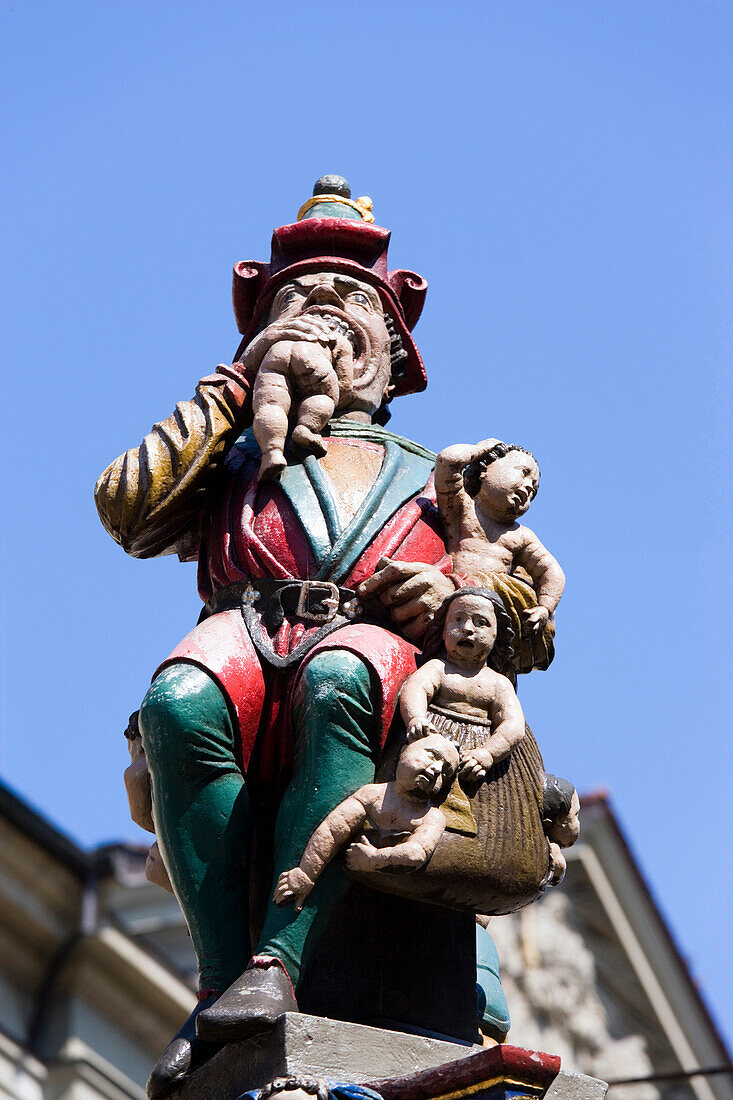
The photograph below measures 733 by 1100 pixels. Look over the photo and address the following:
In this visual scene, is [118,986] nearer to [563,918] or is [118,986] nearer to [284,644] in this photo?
[563,918]

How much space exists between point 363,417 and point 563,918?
9297 millimetres

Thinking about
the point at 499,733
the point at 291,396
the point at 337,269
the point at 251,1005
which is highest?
the point at 337,269

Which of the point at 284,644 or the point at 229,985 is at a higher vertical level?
the point at 284,644

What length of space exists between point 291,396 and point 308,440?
0.18 metres

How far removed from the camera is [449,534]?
5344 millimetres

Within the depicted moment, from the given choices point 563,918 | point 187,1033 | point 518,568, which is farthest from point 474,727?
point 563,918

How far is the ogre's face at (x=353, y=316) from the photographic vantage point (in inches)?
228

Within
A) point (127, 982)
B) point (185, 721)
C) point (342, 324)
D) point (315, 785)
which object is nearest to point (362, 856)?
point (315, 785)

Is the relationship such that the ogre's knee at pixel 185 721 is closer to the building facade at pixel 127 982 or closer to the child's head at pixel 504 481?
the child's head at pixel 504 481

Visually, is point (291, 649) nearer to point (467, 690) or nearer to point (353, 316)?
point (467, 690)

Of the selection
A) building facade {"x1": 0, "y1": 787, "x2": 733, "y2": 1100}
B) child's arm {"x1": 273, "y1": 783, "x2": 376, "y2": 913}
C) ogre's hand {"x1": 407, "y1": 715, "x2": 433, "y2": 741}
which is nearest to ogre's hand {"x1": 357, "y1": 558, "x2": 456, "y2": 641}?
ogre's hand {"x1": 407, "y1": 715, "x2": 433, "y2": 741}

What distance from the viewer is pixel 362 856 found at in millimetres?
4512

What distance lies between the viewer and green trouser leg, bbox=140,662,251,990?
4758 millimetres

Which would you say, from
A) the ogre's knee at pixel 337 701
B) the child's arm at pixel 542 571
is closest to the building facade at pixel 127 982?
the child's arm at pixel 542 571
